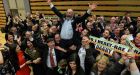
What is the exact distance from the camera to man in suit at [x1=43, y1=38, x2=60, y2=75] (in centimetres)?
563

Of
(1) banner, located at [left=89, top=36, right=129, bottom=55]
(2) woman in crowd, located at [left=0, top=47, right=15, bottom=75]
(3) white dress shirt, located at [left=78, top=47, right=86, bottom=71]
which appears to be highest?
(1) banner, located at [left=89, top=36, right=129, bottom=55]

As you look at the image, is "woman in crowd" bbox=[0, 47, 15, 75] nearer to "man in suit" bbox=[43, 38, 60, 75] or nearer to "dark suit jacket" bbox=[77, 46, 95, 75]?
"man in suit" bbox=[43, 38, 60, 75]

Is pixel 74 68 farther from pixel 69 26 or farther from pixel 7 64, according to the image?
pixel 69 26

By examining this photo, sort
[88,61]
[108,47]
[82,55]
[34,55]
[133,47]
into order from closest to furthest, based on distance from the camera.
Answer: [133,47]
[108,47]
[88,61]
[82,55]
[34,55]

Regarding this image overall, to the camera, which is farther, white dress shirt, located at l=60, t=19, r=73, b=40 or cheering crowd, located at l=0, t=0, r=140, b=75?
white dress shirt, located at l=60, t=19, r=73, b=40

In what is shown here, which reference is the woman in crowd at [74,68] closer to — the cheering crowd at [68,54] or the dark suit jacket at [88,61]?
the cheering crowd at [68,54]

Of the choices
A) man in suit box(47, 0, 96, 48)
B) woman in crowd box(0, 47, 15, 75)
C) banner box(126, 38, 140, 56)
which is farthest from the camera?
man in suit box(47, 0, 96, 48)

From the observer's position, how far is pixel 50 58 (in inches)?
222

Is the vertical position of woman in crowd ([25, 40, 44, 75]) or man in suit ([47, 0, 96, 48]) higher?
man in suit ([47, 0, 96, 48])

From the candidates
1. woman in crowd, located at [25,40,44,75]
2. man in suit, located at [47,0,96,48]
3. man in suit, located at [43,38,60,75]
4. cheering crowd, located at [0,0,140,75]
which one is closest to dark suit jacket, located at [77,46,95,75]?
cheering crowd, located at [0,0,140,75]

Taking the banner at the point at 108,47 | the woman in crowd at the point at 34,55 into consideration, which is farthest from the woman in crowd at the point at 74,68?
the woman in crowd at the point at 34,55

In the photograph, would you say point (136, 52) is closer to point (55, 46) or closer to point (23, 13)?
point (55, 46)

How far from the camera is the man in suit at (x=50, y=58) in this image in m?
5.63

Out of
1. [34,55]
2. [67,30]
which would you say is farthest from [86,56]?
[67,30]
